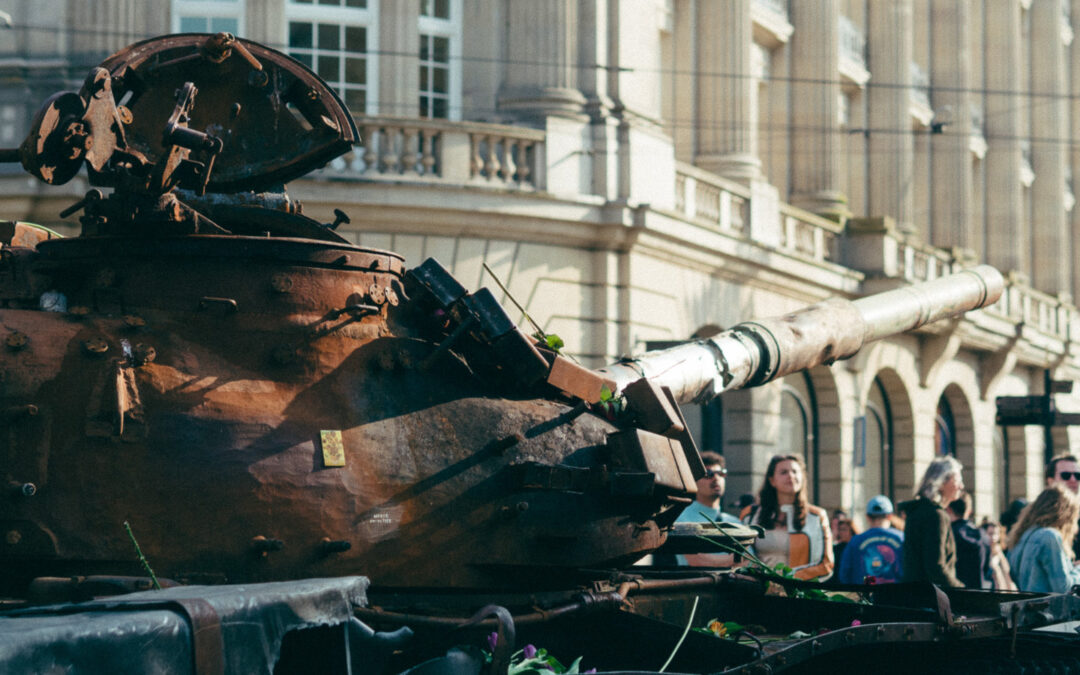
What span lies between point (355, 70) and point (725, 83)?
708cm

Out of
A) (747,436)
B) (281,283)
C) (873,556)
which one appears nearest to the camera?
(281,283)

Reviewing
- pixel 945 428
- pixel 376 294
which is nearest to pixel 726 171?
pixel 945 428

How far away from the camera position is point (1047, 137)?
39656 millimetres

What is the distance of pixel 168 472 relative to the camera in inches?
201

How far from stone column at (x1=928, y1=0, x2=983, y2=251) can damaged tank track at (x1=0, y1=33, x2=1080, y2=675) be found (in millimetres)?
27495

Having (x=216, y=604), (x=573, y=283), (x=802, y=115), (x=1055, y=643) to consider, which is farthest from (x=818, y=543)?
(x=802, y=115)

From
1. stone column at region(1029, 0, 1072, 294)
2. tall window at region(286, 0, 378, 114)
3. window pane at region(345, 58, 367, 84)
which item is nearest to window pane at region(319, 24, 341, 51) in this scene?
tall window at region(286, 0, 378, 114)

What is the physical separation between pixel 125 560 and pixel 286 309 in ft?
3.22

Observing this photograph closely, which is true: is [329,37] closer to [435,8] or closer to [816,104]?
[435,8]

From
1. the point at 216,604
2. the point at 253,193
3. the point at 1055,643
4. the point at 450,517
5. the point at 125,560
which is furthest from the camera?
the point at 1055,643

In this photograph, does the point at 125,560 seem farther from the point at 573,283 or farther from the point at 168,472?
the point at 573,283

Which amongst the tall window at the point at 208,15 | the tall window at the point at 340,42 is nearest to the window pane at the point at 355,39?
the tall window at the point at 340,42

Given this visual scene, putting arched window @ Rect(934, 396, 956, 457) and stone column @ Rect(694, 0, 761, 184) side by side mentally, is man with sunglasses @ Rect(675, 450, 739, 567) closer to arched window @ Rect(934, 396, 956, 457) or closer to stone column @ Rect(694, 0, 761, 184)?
stone column @ Rect(694, 0, 761, 184)

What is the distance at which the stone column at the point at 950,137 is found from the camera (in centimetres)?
3312
